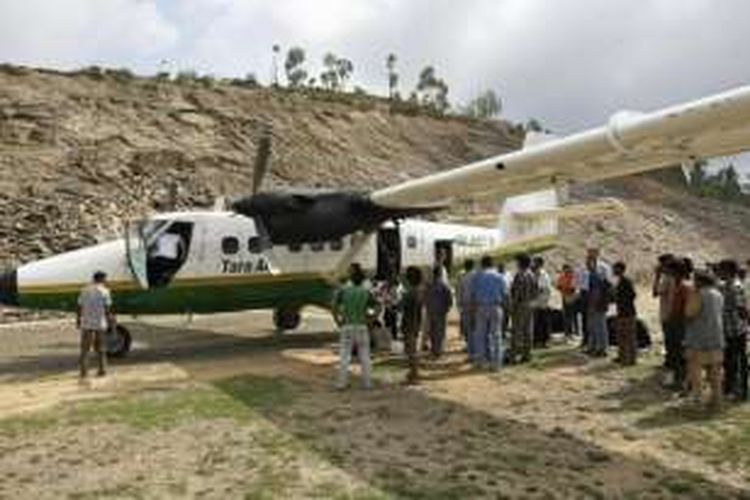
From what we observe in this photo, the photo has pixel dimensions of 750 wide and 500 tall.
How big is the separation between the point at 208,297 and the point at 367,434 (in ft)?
29.6

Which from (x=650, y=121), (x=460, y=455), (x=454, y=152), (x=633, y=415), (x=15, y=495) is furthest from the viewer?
(x=454, y=152)

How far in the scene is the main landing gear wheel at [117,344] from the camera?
66.4ft

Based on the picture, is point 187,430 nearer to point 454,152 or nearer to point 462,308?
point 462,308

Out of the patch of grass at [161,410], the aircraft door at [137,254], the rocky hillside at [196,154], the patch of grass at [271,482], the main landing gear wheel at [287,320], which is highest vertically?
the rocky hillside at [196,154]

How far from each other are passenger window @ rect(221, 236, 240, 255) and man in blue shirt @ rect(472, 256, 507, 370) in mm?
5724

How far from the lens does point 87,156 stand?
37.9m

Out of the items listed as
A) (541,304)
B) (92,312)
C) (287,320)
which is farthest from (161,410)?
(287,320)

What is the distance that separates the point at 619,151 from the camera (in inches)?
548

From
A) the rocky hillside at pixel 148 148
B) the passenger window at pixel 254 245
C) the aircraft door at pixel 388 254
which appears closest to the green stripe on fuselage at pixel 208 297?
the passenger window at pixel 254 245

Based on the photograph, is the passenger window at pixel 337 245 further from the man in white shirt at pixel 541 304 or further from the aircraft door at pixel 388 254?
the man in white shirt at pixel 541 304

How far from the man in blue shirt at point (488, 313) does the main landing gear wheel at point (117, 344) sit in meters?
6.74

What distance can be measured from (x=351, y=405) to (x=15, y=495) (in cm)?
532

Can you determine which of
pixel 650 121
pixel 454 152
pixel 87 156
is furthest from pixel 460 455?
pixel 454 152

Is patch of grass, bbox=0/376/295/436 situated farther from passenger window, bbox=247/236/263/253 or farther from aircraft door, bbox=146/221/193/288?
passenger window, bbox=247/236/263/253
